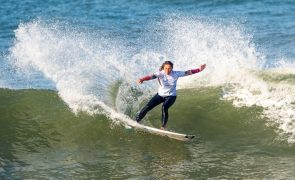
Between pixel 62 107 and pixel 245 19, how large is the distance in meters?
14.0

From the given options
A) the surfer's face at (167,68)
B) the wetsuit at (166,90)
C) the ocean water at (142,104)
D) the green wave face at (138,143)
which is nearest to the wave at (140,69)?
the ocean water at (142,104)

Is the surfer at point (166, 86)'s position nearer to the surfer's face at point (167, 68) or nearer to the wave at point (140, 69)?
the surfer's face at point (167, 68)

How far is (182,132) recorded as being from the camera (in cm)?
1263

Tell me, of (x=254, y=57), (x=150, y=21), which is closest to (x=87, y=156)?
(x=254, y=57)

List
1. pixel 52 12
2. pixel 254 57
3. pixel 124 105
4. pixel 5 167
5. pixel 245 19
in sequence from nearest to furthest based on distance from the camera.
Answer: pixel 5 167 < pixel 124 105 < pixel 254 57 < pixel 245 19 < pixel 52 12

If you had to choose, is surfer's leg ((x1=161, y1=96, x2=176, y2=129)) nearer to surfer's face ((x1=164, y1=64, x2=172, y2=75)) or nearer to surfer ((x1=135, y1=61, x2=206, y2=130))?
surfer ((x1=135, y1=61, x2=206, y2=130))

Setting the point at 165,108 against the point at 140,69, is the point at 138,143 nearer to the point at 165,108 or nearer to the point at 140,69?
the point at 165,108

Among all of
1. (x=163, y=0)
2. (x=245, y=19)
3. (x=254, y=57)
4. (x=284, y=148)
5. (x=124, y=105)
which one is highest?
(x=163, y=0)

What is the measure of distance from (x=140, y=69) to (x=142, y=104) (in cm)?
366

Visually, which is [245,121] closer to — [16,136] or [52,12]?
[16,136]

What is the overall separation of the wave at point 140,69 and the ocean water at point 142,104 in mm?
32

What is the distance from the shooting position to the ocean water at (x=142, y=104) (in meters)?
10.7

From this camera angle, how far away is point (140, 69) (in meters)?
17.8

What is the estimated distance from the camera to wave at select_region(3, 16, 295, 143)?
13734 millimetres
